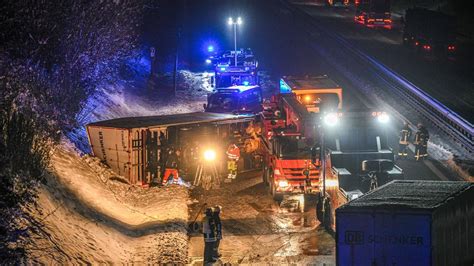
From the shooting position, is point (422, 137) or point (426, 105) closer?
point (422, 137)

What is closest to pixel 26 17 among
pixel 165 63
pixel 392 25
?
pixel 165 63

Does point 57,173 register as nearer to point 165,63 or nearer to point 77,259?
point 77,259

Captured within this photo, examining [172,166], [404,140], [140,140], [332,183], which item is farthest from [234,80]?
[332,183]

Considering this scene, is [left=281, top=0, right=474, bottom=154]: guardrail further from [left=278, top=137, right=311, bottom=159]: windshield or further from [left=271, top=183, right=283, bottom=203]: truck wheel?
[left=271, top=183, right=283, bottom=203]: truck wheel

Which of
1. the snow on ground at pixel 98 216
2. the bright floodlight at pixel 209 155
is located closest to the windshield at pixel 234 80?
the snow on ground at pixel 98 216

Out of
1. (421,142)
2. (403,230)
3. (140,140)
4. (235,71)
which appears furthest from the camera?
(235,71)

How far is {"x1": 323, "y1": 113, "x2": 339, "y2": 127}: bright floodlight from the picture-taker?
736 inches

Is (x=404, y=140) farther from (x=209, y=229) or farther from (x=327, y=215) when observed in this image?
(x=209, y=229)

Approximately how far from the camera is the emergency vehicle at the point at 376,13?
56094 mm

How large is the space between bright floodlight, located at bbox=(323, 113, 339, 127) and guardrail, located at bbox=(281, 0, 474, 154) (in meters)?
8.95

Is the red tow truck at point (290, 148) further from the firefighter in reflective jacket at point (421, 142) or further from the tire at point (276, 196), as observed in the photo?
the firefighter in reflective jacket at point (421, 142)

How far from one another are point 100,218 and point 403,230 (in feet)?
26.4

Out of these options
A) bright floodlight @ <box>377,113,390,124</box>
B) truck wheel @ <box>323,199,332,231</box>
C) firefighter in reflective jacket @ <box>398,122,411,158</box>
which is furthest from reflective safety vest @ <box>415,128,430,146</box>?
truck wheel @ <box>323,199,332,231</box>

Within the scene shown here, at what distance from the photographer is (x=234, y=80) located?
1441 inches
